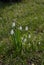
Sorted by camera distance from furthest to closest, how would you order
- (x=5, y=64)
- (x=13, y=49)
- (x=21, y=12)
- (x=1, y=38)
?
1. (x=21, y=12)
2. (x=1, y=38)
3. (x=13, y=49)
4. (x=5, y=64)

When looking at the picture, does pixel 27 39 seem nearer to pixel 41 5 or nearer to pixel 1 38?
pixel 1 38

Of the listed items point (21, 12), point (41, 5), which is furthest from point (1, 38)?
point (41, 5)

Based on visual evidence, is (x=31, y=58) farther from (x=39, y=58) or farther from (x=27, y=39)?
(x=27, y=39)

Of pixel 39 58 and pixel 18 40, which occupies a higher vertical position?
pixel 18 40

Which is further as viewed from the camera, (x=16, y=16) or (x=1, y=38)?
(x=16, y=16)

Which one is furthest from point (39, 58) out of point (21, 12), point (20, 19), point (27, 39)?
point (21, 12)

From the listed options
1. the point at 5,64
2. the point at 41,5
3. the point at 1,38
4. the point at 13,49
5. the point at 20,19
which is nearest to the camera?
the point at 5,64
